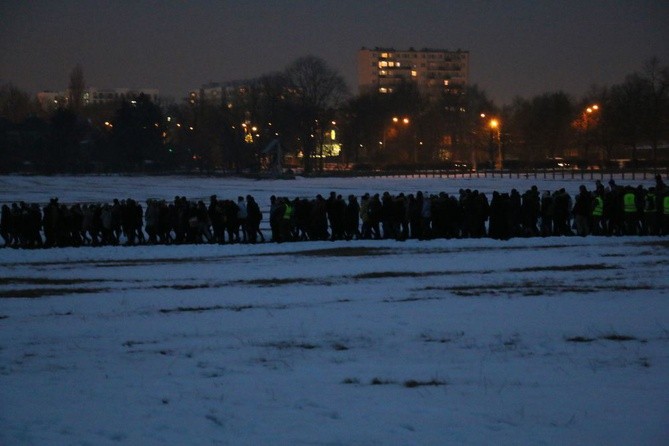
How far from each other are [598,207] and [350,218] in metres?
7.49

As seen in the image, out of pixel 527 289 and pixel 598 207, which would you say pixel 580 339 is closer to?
pixel 527 289

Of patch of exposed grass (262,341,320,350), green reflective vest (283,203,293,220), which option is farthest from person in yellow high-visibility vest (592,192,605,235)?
patch of exposed grass (262,341,320,350)

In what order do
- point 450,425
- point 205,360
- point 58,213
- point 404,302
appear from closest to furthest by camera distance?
point 450,425 < point 205,360 < point 404,302 < point 58,213

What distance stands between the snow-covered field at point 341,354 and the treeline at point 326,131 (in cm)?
7255

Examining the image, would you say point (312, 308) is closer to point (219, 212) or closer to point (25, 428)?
point (25, 428)

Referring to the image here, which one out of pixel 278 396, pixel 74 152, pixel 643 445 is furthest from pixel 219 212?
pixel 74 152

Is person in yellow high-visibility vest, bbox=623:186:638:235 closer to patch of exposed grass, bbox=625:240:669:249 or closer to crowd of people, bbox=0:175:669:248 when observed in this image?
crowd of people, bbox=0:175:669:248

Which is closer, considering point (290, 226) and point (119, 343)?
point (119, 343)

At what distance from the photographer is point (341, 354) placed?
35.0 feet

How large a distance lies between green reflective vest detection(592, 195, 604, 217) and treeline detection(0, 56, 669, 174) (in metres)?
62.8

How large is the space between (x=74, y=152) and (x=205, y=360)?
106593 millimetres

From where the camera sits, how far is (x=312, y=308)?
46.2 feet

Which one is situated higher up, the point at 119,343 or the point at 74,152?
the point at 74,152

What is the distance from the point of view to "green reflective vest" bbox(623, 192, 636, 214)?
2508 cm
